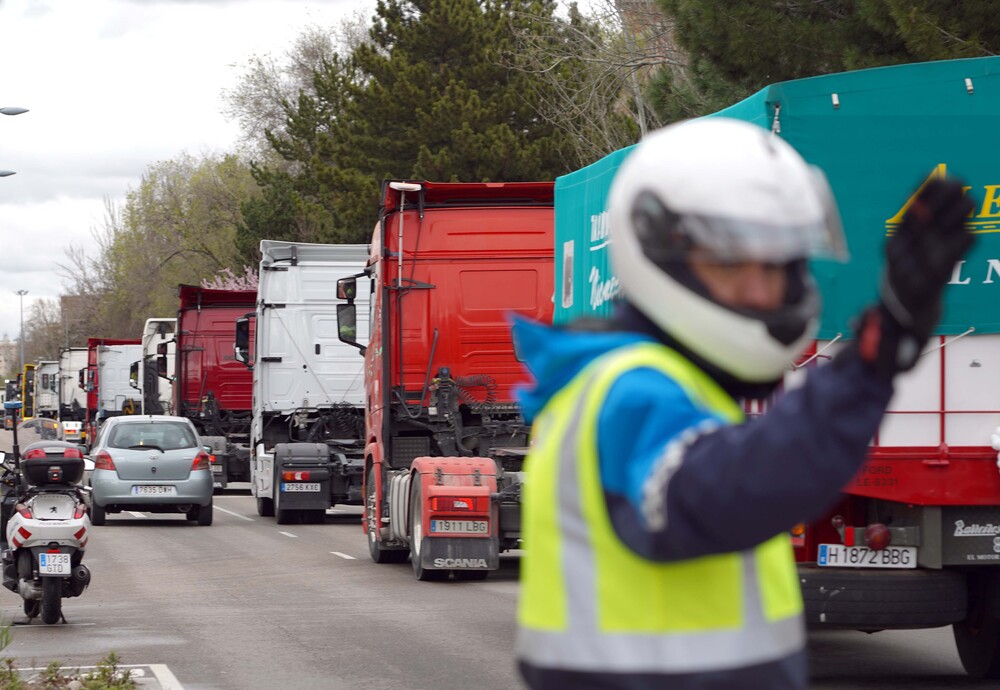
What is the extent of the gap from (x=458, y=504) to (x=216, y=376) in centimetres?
1716

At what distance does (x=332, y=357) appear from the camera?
23906 mm

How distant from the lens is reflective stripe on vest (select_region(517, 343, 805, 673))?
229cm

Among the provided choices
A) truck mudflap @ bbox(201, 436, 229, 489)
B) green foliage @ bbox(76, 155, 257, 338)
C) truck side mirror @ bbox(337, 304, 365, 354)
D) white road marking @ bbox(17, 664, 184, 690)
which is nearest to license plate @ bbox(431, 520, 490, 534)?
truck side mirror @ bbox(337, 304, 365, 354)

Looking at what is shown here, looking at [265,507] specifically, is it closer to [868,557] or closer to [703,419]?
[868,557]

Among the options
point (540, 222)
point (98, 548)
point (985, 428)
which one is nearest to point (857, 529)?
point (985, 428)

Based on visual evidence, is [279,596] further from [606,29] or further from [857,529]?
[606,29]

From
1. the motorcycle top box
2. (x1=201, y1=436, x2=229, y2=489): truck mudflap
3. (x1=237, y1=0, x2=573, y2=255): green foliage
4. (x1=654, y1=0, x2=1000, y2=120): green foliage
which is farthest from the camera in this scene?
(x1=237, y1=0, x2=573, y2=255): green foliage

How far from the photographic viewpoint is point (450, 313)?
16.2 meters

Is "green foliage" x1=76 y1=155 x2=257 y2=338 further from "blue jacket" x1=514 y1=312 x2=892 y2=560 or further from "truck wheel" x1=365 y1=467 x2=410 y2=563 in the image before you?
"blue jacket" x1=514 y1=312 x2=892 y2=560

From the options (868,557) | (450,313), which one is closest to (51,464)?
(450,313)

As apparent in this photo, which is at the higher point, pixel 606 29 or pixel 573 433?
pixel 606 29

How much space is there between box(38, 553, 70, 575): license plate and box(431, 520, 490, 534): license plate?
360 centimetres

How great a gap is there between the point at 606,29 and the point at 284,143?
79.8ft

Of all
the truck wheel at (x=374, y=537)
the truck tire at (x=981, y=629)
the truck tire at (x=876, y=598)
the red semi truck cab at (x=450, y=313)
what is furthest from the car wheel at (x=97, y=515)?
the truck tire at (x=876, y=598)
